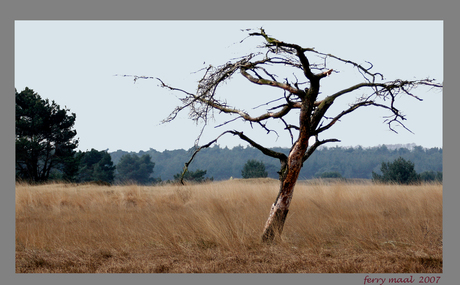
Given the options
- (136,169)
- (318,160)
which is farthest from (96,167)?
(318,160)

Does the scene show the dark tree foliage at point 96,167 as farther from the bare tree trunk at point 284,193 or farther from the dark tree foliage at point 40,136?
the bare tree trunk at point 284,193

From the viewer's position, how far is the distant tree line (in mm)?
26469

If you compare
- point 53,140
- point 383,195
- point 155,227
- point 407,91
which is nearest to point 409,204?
point 383,195

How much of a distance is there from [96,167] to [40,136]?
10.9 meters

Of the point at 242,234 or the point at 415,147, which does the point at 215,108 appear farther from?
the point at 415,147

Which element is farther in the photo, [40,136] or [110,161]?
[110,161]

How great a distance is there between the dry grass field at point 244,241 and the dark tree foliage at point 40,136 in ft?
53.4

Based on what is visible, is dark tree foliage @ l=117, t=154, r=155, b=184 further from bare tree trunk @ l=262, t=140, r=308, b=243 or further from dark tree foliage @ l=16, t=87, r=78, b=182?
bare tree trunk @ l=262, t=140, r=308, b=243

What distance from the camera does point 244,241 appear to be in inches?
246

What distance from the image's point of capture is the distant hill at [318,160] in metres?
75.9

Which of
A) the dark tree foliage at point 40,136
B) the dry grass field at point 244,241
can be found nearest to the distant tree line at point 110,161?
the dark tree foliage at point 40,136

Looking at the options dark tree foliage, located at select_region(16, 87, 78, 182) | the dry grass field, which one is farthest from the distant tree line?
the dry grass field

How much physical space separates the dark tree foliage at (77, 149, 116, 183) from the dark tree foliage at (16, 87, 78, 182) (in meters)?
8.01

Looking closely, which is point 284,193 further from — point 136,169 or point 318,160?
point 318,160
